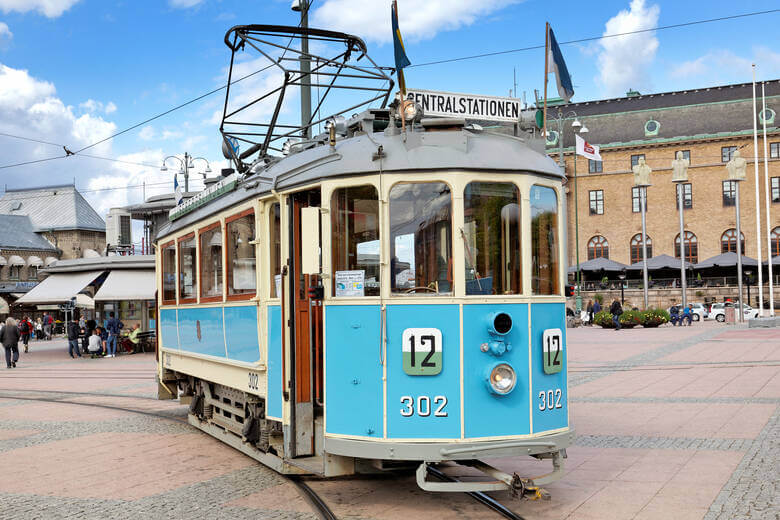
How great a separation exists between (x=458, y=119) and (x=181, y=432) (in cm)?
662

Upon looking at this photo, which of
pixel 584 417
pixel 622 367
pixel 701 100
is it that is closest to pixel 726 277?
pixel 701 100

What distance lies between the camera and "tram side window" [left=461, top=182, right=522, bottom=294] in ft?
20.2

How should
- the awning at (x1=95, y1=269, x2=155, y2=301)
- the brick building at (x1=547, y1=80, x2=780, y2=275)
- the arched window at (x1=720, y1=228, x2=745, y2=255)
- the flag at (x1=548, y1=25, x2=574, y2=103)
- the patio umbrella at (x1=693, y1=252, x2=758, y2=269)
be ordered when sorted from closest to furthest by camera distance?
1. the flag at (x1=548, y1=25, x2=574, y2=103)
2. the awning at (x1=95, y1=269, x2=155, y2=301)
3. the patio umbrella at (x1=693, y1=252, x2=758, y2=269)
4. the brick building at (x1=547, y1=80, x2=780, y2=275)
5. the arched window at (x1=720, y1=228, x2=745, y2=255)

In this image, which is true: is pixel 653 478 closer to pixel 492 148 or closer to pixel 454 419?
pixel 454 419

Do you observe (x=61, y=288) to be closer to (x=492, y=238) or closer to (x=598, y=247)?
(x=492, y=238)

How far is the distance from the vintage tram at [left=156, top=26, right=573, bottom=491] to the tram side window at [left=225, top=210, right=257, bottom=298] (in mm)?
711

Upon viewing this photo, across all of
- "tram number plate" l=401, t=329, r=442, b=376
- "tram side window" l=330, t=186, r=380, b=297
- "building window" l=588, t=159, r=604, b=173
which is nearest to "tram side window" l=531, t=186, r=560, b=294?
"tram number plate" l=401, t=329, r=442, b=376

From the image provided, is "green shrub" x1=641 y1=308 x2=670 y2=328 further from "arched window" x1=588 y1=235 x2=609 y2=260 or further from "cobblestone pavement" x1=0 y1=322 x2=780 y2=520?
"arched window" x1=588 y1=235 x2=609 y2=260

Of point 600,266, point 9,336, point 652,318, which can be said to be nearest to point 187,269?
point 9,336

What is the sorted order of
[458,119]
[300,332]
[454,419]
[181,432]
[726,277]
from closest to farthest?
[454,419], [458,119], [300,332], [181,432], [726,277]

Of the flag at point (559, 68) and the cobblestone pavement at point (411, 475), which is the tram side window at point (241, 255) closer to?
the cobblestone pavement at point (411, 475)

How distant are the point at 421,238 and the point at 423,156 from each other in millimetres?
632

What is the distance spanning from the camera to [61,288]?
30.7 meters

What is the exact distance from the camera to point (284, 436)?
23.3 feet
